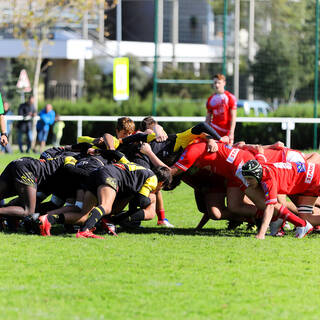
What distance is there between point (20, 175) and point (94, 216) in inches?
44.6

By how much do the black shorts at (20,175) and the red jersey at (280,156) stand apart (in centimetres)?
286

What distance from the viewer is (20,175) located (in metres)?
9.45

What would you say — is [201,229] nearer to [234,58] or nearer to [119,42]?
[234,58]

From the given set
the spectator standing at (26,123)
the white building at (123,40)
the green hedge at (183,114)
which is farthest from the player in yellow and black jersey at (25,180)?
the white building at (123,40)

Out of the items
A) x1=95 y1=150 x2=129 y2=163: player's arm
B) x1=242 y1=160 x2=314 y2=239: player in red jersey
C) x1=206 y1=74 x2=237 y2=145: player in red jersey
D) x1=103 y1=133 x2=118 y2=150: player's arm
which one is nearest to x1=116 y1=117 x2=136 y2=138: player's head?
x1=103 y1=133 x2=118 y2=150: player's arm

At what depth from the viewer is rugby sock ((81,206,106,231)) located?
9.02m

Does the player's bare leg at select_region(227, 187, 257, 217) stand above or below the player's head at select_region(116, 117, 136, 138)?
below

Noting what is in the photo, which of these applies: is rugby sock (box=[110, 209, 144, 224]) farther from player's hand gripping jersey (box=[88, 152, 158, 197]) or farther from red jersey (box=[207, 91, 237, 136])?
red jersey (box=[207, 91, 237, 136])

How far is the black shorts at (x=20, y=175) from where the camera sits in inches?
372

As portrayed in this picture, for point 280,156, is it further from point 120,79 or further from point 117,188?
point 120,79

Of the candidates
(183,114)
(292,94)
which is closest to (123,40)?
(292,94)

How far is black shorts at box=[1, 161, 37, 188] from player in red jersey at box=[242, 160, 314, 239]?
8.47 ft

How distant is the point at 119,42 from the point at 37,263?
1476 inches

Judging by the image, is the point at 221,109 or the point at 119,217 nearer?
the point at 119,217
